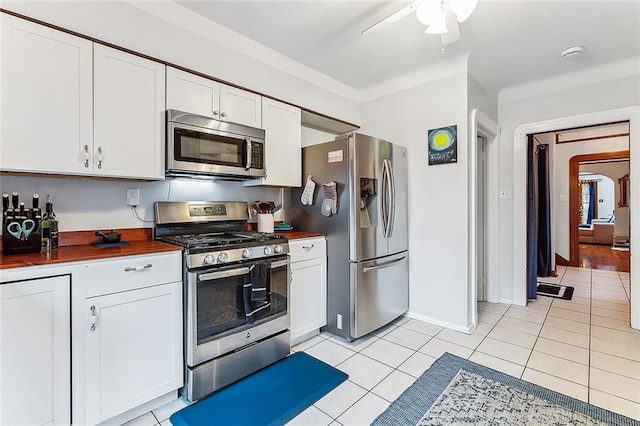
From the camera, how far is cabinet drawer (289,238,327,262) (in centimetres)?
247

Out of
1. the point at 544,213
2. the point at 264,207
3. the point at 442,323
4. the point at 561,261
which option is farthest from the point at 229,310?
the point at 561,261

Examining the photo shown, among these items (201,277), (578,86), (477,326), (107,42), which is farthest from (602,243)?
(107,42)

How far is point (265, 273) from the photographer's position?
2098 millimetres

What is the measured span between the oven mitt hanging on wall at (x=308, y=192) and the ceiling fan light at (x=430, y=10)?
5.13 feet

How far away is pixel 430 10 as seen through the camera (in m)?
1.62

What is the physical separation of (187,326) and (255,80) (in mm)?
2043

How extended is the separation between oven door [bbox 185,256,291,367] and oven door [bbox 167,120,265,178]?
741 millimetres

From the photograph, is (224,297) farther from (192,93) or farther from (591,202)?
(591,202)

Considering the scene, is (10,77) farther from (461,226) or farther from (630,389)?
(630,389)

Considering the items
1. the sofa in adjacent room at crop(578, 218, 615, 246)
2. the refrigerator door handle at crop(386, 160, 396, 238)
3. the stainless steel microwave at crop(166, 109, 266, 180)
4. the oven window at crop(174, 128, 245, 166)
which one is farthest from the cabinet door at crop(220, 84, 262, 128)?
the sofa in adjacent room at crop(578, 218, 615, 246)

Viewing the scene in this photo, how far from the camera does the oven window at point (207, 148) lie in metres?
2.02

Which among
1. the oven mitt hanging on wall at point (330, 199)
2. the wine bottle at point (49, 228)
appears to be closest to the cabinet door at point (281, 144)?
the oven mitt hanging on wall at point (330, 199)

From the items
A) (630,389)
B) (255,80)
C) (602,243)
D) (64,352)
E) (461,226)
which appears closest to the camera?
(64,352)

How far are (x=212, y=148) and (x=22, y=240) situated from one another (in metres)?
1.17
